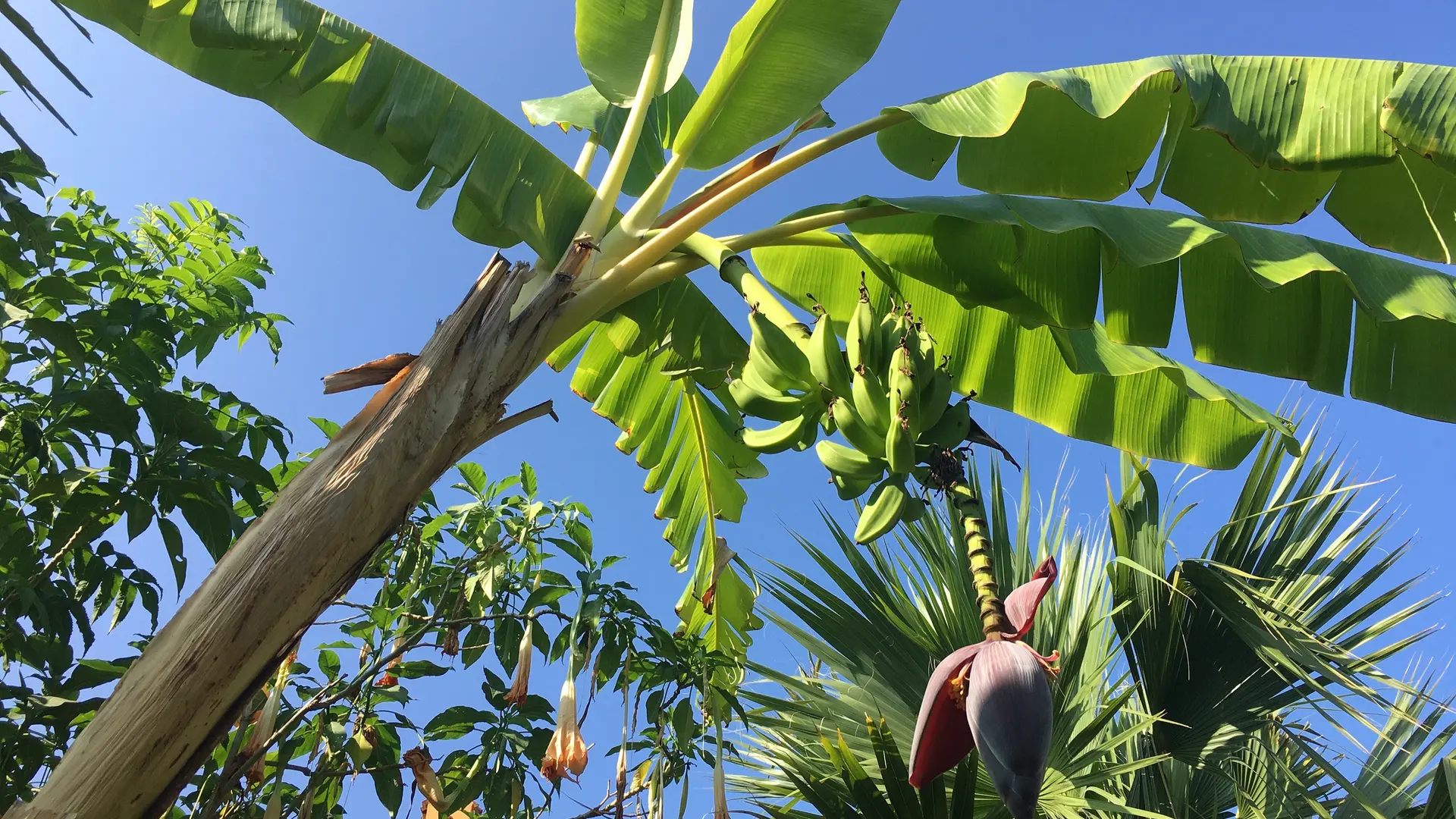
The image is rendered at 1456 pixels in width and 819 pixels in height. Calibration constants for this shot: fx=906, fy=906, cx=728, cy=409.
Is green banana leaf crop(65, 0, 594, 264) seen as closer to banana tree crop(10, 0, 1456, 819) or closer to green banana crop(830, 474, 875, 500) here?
banana tree crop(10, 0, 1456, 819)

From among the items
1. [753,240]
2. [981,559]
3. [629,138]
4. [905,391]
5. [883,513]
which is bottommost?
[981,559]

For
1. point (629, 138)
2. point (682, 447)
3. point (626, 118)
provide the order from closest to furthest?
point (629, 138) → point (626, 118) → point (682, 447)

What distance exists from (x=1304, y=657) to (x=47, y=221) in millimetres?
3928

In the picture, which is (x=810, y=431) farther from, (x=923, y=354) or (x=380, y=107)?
(x=380, y=107)

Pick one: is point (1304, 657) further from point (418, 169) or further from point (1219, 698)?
point (418, 169)

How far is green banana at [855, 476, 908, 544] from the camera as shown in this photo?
1.71 metres

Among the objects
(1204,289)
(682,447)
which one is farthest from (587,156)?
(1204,289)

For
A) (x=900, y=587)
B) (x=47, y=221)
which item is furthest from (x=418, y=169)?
(x=900, y=587)

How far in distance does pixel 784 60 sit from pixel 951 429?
4.07ft

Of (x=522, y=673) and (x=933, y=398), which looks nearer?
(x=933, y=398)

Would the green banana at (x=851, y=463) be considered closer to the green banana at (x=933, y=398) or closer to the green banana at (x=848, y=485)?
the green banana at (x=848, y=485)

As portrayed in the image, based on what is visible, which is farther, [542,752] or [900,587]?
[900,587]

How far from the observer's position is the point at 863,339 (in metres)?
1.94

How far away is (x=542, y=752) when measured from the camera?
2.18m
